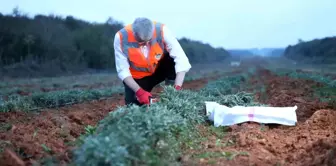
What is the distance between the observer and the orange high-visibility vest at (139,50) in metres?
6.15

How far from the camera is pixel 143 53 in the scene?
6.35 m

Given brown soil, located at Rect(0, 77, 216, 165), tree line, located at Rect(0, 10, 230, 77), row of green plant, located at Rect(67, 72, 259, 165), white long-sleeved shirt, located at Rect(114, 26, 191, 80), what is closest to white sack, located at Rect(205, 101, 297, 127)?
row of green plant, located at Rect(67, 72, 259, 165)

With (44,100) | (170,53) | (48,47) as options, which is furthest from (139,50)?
(48,47)

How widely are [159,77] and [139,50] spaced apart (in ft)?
3.22

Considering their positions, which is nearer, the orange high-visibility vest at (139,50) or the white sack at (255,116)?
the white sack at (255,116)

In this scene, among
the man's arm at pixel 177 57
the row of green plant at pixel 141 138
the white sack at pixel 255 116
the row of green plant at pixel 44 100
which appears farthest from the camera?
the row of green plant at pixel 44 100

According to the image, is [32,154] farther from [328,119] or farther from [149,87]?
[328,119]

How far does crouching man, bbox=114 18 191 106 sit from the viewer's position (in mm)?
5934

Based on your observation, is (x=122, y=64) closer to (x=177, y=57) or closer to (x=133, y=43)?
(x=133, y=43)

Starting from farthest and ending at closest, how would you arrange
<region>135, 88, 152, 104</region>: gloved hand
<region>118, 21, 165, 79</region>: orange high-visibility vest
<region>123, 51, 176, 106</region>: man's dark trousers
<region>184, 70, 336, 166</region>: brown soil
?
1. <region>123, 51, 176, 106</region>: man's dark trousers
2. <region>118, 21, 165, 79</region>: orange high-visibility vest
3. <region>135, 88, 152, 104</region>: gloved hand
4. <region>184, 70, 336, 166</region>: brown soil

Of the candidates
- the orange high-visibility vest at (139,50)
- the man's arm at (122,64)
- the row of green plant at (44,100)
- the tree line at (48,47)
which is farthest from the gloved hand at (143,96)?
the tree line at (48,47)

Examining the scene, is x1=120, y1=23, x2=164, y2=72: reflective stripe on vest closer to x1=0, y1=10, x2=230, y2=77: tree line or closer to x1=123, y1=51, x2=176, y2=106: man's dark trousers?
x1=123, y1=51, x2=176, y2=106: man's dark trousers

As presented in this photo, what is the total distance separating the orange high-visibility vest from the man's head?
0.23 metres

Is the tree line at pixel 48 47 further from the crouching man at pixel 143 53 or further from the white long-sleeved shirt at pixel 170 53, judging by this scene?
the white long-sleeved shirt at pixel 170 53
